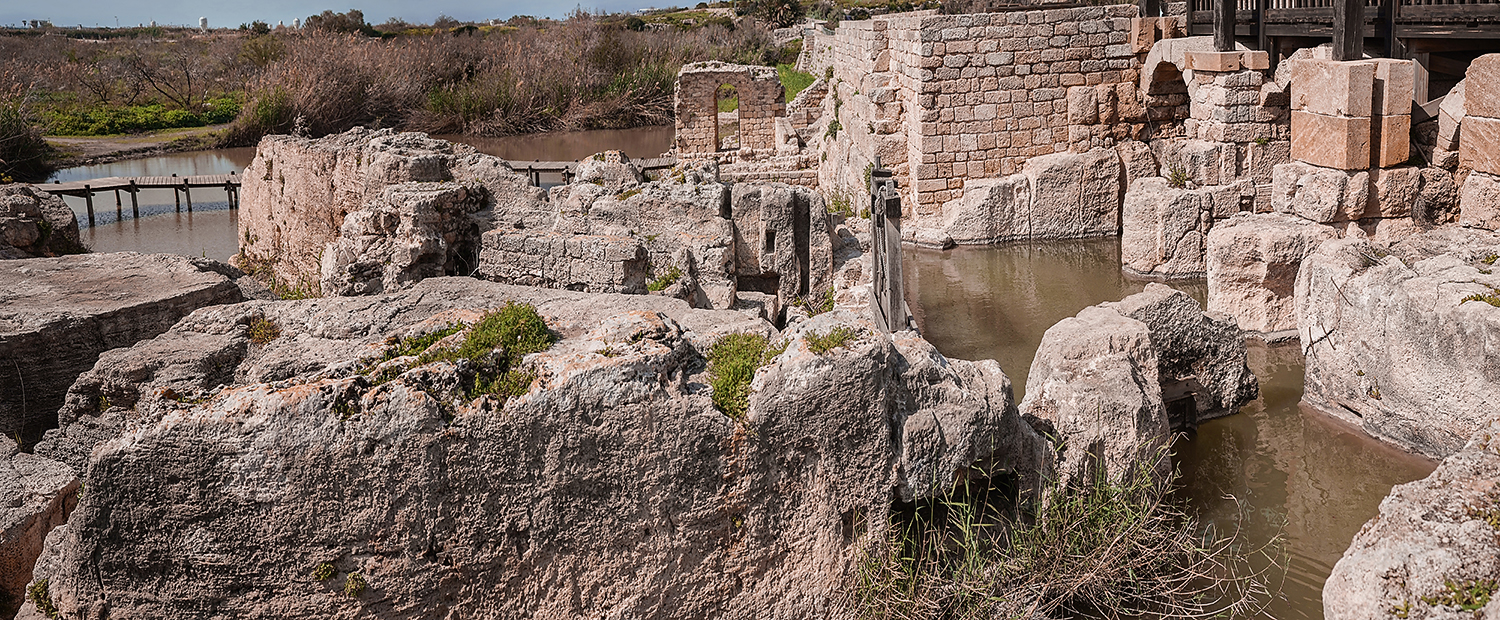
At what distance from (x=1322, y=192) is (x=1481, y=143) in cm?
131

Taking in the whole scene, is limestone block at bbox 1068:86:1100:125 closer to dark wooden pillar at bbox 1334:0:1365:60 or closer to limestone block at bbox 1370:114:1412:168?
dark wooden pillar at bbox 1334:0:1365:60

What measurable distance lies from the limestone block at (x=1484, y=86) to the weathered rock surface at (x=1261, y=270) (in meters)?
1.39

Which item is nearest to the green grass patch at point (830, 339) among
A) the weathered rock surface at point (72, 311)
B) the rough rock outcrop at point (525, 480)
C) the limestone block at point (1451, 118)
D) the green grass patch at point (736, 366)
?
the rough rock outcrop at point (525, 480)

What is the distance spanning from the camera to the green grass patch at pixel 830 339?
407 cm

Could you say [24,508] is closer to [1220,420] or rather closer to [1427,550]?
[1427,550]

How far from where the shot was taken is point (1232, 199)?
36.5ft

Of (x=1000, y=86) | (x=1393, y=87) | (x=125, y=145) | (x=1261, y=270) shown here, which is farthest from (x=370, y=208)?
(x=125, y=145)

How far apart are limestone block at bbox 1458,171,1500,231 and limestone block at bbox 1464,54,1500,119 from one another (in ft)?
1.80


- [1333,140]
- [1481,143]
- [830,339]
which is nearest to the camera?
[830,339]

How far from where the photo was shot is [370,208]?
7.99 m

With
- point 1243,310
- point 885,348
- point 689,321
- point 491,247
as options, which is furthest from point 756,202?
point 1243,310

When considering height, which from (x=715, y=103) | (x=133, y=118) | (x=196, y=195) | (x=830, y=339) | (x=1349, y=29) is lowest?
(x=830, y=339)

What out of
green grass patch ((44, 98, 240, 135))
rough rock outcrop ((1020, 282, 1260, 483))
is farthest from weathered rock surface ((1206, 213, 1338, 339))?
green grass patch ((44, 98, 240, 135))

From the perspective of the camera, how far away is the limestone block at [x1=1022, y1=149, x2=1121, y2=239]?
42.0ft
